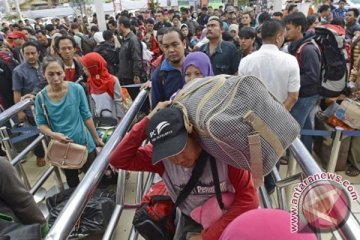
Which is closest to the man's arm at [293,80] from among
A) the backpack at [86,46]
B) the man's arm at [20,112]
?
the man's arm at [20,112]

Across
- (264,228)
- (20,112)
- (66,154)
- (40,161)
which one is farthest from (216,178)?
(40,161)

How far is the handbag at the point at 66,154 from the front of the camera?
7.85 ft

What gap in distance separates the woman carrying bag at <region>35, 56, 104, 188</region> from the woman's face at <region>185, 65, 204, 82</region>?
3.36 ft

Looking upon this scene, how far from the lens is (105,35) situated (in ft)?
17.7

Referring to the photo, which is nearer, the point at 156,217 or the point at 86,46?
the point at 156,217

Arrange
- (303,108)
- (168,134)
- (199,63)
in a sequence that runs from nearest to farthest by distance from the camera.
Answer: (168,134), (199,63), (303,108)

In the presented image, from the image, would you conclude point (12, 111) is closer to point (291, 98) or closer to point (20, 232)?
point (20, 232)

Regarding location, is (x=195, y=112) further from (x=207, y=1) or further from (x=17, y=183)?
(x=207, y=1)

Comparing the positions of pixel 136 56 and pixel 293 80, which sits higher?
pixel 293 80

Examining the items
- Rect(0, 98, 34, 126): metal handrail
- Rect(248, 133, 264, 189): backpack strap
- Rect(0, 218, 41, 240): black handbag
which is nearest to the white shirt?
Rect(248, 133, 264, 189): backpack strap

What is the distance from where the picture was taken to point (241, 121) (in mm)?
866

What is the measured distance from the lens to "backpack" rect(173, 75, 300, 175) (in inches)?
34.3

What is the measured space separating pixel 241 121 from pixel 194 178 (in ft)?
1.22

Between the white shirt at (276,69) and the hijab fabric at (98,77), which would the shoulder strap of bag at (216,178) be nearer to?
the white shirt at (276,69)
